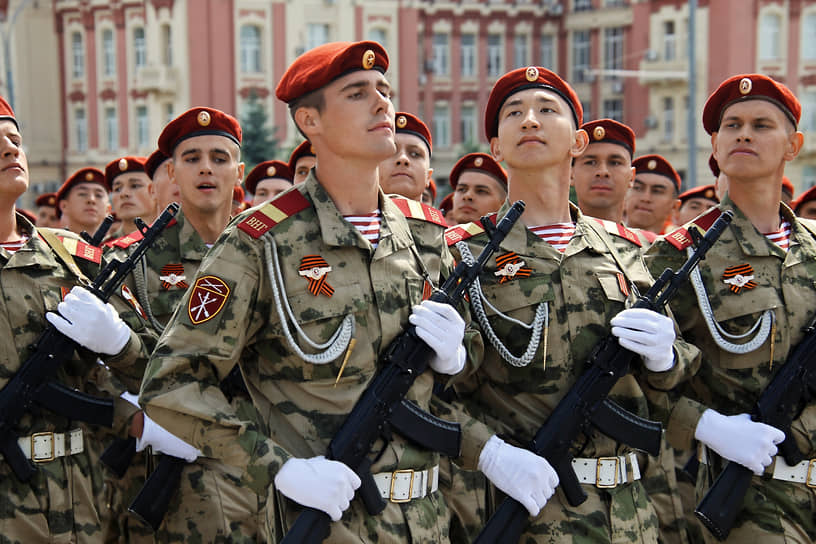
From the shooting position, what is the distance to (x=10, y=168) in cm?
452

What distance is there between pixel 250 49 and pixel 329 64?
3937 cm

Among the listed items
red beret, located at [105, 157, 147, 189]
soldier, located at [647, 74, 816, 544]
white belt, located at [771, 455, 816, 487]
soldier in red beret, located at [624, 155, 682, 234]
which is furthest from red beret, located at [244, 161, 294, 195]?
white belt, located at [771, 455, 816, 487]

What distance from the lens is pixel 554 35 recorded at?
45031 mm

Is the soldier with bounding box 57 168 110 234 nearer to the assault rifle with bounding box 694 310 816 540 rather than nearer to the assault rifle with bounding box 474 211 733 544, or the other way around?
the assault rifle with bounding box 474 211 733 544

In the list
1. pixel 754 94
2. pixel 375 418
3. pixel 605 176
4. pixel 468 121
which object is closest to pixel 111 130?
pixel 468 121

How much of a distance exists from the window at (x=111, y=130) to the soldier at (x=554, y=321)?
40.8m

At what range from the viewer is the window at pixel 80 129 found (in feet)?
144

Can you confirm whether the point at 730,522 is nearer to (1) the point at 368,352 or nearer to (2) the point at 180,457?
(1) the point at 368,352

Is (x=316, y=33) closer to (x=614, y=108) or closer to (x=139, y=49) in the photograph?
(x=139, y=49)

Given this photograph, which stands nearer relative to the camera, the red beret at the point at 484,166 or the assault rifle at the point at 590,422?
the assault rifle at the point at 590,422

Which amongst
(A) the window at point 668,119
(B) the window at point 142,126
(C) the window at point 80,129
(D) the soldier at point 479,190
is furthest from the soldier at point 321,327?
(C) the window at point 80,129

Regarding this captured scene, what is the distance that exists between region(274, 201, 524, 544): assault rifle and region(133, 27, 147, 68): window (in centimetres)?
4096

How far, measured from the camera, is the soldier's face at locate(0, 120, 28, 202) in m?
4.50

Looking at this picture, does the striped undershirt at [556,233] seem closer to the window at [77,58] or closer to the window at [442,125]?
the window at [442,125]
